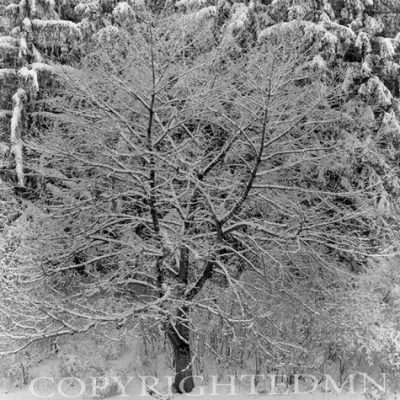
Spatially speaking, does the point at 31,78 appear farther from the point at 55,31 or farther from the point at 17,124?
the point at 55,31

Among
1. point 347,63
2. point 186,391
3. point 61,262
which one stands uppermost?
point 347,63

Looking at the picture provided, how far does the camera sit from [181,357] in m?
8.55

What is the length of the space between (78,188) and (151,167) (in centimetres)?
180

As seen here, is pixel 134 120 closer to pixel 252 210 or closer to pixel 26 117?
pixel 252 210

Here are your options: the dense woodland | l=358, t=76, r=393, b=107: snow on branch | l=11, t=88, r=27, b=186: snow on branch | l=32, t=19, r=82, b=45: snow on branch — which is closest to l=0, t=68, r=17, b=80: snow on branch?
l=11, t=88, r=27, b=186: snow on branch

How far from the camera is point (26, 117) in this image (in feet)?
41.4

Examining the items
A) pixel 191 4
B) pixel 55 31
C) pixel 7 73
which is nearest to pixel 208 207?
pixel 191 4

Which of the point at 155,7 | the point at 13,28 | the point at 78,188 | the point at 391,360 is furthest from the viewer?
the point at 13,28

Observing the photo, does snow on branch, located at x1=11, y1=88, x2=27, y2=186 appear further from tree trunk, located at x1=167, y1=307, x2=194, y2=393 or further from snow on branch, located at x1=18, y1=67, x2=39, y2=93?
tree trunk, located at x1=167, y1=307, x2=194, y2=393

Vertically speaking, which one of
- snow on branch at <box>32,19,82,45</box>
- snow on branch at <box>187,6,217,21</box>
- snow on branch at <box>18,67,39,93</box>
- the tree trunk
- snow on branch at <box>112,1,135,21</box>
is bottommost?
the tree trunk

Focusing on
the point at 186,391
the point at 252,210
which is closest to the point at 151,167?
the point at 252,210

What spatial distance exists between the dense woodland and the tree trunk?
4cm

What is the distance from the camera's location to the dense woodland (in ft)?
24.2

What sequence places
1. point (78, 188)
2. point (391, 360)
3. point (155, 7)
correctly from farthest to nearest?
point (155, 7) < point (391, 360) < point (78, 188)
